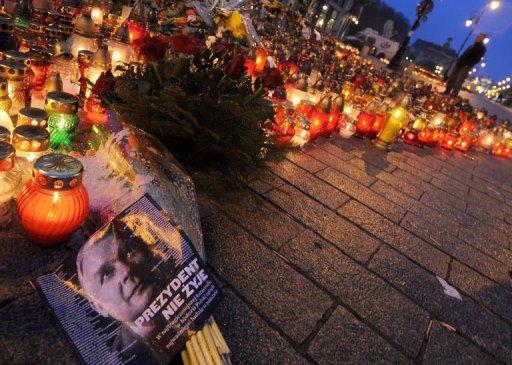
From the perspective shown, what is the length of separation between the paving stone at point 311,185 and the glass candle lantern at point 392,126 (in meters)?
2.50

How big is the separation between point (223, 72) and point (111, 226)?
159 cm

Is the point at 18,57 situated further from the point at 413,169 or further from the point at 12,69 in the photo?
the point at 413,169

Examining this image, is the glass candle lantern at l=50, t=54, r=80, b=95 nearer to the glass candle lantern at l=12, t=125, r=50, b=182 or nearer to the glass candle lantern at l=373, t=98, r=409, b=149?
the glass candle lantern at l=12, t=125, r=50, b=182

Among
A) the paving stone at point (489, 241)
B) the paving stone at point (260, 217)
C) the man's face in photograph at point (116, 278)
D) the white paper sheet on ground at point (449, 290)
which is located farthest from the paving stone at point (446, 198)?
the man's face in photograph at point (116, 278)

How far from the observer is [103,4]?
5703 mm

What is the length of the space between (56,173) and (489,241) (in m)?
4.43

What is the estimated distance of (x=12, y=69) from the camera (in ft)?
7.43

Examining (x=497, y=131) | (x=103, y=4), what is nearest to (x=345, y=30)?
(x=497, y=131)

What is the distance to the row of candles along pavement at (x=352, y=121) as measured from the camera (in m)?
4.13

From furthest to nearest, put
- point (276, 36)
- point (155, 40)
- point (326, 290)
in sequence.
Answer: point (276, 36)
point (155, 40)
point (326, 290)

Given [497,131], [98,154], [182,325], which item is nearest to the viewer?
[182,325]

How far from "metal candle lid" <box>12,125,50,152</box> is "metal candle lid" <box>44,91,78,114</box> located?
0.37 m

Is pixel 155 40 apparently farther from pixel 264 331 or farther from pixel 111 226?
pixel 264 331

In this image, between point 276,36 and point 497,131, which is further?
point 497,131
